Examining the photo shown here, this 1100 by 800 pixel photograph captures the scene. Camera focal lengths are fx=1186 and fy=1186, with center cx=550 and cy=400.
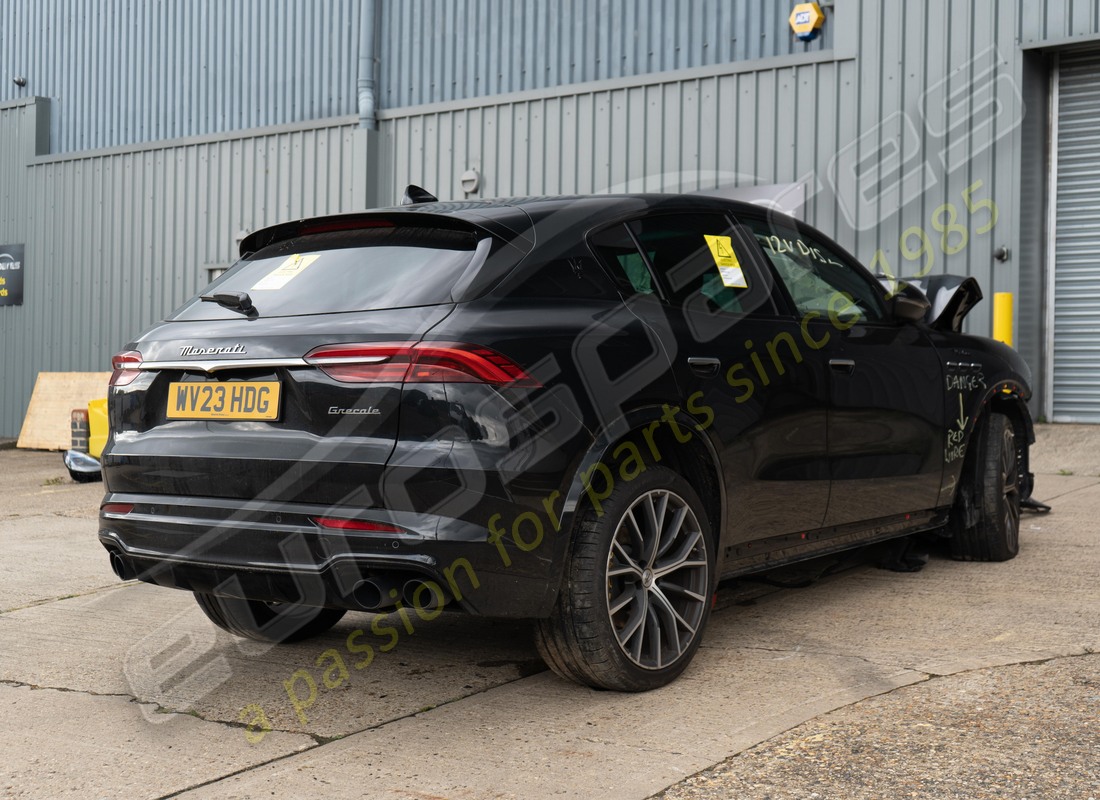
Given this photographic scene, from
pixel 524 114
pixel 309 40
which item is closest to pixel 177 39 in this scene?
pixel 309 40

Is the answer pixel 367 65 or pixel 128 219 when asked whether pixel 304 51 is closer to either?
pixel 367 65

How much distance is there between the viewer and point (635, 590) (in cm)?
364

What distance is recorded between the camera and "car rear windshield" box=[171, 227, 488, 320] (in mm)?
3467

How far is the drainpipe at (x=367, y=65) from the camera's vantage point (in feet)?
47.3

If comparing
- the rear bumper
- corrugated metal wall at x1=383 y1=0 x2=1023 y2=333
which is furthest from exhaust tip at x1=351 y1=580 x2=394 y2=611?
corrugated metal wall at x1=383 y1=0 x2=1023 y2=333

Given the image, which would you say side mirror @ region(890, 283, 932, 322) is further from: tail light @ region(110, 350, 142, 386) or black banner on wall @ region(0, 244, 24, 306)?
black banner on wall @ region(0, 244, 24, 306)

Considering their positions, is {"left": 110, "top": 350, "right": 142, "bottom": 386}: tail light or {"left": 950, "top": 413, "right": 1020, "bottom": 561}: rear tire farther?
{"left": 950, "top": 413, "right": 1020, "bottom": 561}: rear tire

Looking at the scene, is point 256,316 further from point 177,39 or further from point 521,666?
point 177,39

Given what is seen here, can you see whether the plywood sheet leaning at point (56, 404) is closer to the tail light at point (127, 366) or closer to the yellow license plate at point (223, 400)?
the tail light at point (127, 366)

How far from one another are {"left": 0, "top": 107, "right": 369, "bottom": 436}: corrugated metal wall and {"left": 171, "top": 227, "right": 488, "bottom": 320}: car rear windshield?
10850 mm

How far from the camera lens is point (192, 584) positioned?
351cm

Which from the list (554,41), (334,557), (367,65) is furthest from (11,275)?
(334,557)

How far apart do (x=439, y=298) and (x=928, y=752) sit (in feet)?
5.86

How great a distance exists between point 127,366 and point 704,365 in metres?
1.85
